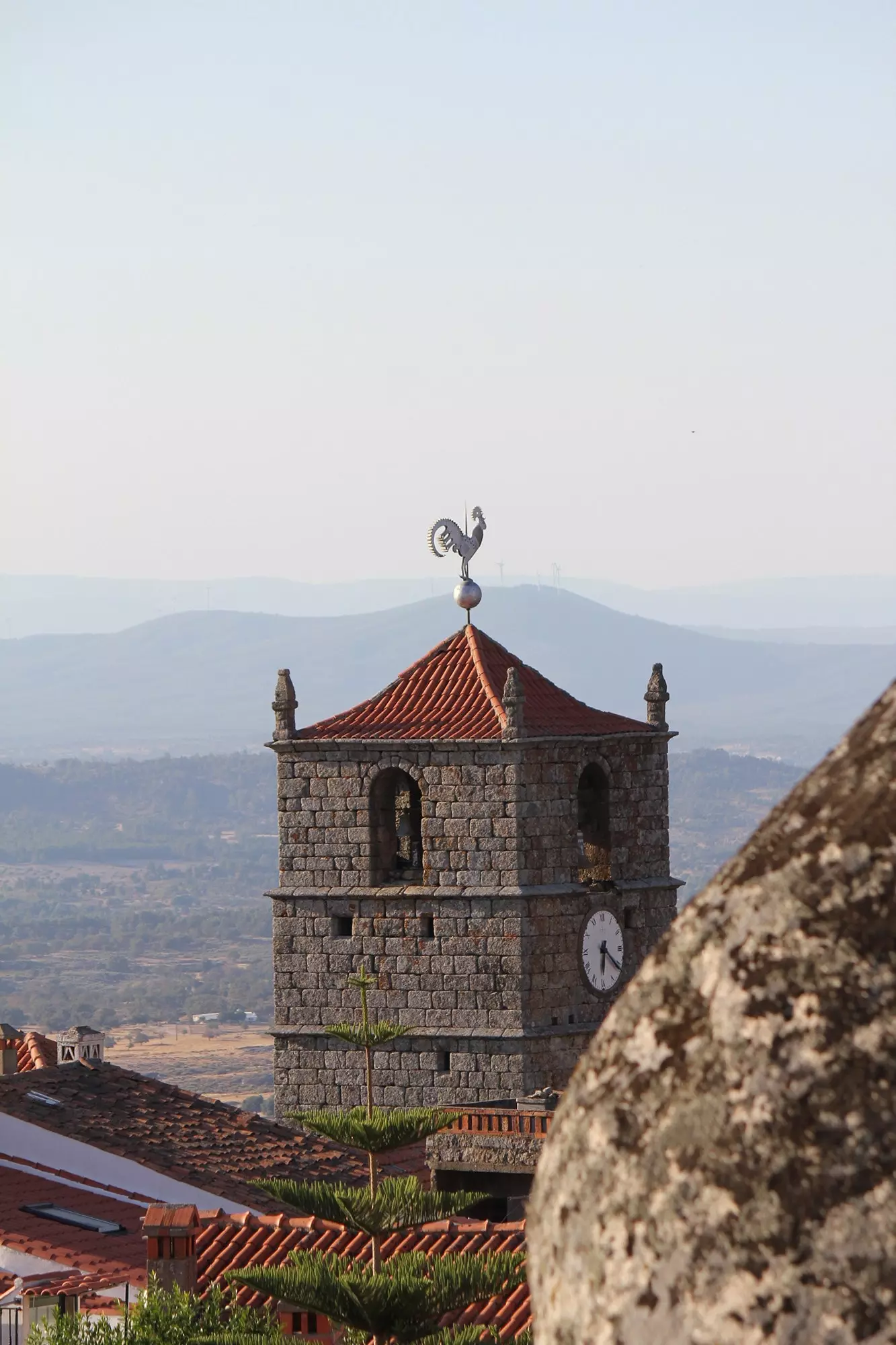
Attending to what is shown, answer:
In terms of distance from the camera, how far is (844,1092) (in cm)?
251

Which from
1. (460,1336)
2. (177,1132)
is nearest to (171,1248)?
(460,1336)

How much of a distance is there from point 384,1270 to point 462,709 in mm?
15416

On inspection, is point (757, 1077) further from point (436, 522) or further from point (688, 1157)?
point (436, 522)

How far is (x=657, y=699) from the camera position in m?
30.4

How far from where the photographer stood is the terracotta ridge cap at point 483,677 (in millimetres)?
27347

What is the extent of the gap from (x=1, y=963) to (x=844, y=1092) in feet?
606

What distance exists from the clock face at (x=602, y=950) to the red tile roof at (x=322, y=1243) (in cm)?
1010

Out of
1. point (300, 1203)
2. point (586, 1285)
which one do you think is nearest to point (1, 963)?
point (300, 1203)

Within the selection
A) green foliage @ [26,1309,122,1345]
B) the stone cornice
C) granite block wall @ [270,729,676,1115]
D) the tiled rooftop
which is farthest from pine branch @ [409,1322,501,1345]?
the stone cornice

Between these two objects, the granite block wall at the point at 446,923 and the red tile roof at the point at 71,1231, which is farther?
the granite block wall at the point at 446,923

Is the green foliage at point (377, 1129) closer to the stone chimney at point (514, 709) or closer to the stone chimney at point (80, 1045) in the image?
the stone chimney at point (514, 709)

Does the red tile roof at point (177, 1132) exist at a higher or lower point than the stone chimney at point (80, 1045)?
lower

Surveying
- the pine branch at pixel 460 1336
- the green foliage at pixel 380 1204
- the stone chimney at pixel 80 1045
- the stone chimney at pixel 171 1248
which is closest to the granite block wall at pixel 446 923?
the stone chimney at pixel 80 1045

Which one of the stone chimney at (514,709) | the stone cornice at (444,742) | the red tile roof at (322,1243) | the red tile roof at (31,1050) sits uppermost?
the stone chimney at (514,709)
